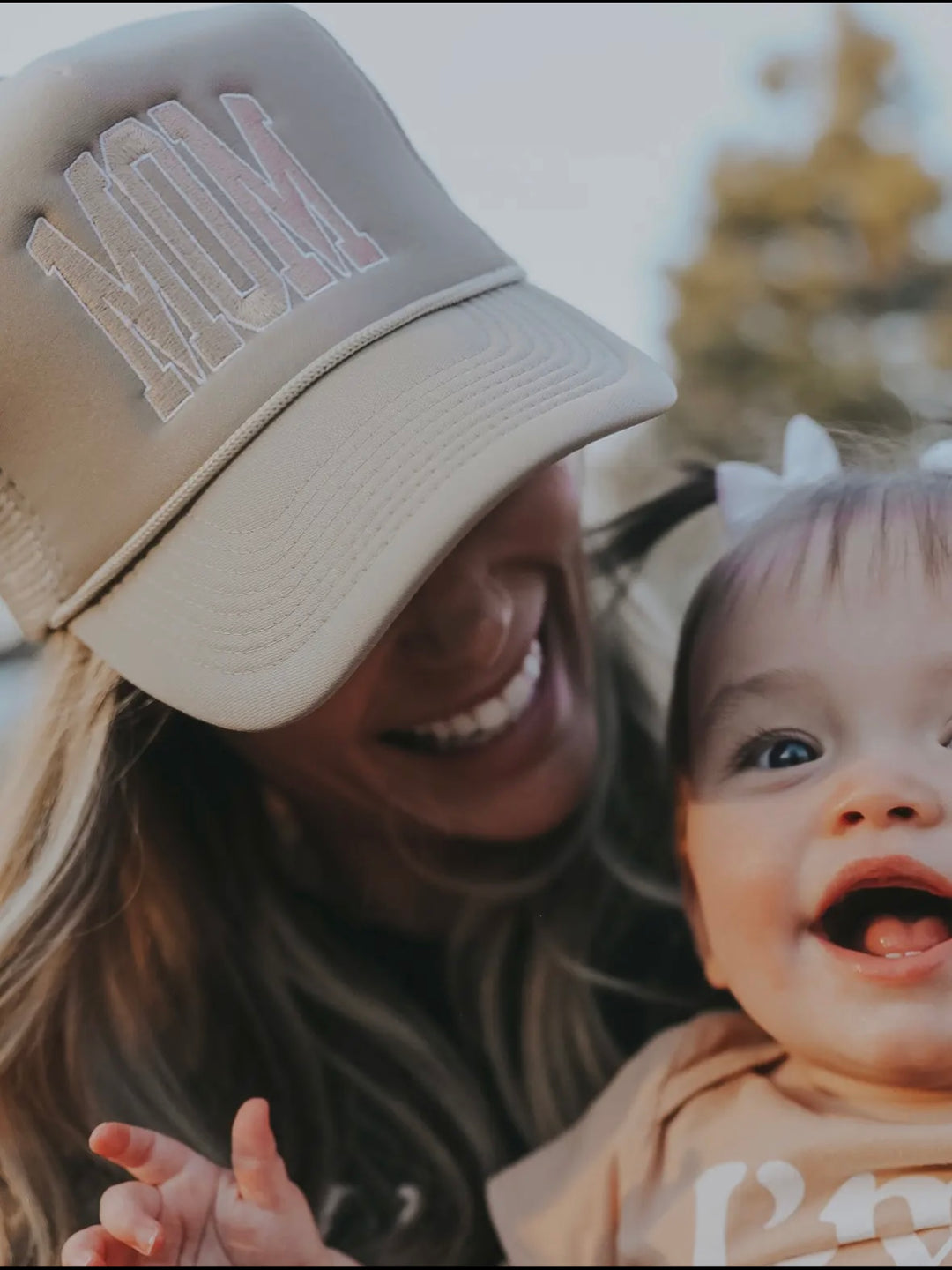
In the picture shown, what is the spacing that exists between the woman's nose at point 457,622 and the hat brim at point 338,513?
→ 12 centimetres

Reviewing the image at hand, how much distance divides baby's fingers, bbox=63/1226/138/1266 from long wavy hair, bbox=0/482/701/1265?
8cm

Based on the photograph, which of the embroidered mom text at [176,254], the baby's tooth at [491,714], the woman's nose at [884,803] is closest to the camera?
the woman's nose at [884,803]

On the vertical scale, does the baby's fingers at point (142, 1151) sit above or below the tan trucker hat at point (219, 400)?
below

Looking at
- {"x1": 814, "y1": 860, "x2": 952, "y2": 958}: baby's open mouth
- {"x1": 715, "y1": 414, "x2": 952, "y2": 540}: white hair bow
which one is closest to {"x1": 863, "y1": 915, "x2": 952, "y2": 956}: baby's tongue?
{"x1": 814, "y1": 860, "x2": 952, "y2": 958}: baby's open mouth

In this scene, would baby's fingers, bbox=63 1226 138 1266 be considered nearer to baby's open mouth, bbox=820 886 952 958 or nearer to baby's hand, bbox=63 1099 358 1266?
baby's hand, bbox=63 1099 358 1266

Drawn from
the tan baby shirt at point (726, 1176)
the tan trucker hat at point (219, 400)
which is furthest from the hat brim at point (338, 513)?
the tan baby shirt at point (726, 1176)

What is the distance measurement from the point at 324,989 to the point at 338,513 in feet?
1.82

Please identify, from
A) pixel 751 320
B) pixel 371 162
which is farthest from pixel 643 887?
pixel 751 320

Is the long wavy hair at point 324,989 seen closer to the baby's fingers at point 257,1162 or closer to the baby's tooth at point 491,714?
the baby's fingers at point 257,1162

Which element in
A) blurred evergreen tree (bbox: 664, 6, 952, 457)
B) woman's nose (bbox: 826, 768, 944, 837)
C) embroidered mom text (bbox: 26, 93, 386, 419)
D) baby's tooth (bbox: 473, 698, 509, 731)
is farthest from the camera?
blurred evergreen tree (bbox: 664, 6, 952, 457)

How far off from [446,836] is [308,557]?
423 millimetres

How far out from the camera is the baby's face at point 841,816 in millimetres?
929

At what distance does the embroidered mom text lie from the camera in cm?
104

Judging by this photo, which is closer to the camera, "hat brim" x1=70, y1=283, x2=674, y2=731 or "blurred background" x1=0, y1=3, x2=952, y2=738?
"hat brim" x1=70, y1=283, x2=674, y2=731
